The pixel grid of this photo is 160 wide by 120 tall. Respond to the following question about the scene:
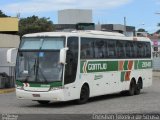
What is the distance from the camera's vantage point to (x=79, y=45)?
21094 mm

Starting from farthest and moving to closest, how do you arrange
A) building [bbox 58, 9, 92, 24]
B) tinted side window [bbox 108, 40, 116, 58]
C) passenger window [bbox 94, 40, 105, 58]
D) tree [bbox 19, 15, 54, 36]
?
building [bbox 58, 9, 92, 24]
tree [bbox 19, 15, 54, 36]
tinted side window [bbox 108, 40, 116, 58]
passenger window [bbox 94, 40, 105, 58]

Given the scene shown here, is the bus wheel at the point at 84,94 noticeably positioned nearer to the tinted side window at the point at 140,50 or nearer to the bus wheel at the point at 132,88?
the bus wheel at the point at 132,88

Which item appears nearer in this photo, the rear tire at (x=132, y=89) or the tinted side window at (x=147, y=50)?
the rear tire at (x=132, y=89)

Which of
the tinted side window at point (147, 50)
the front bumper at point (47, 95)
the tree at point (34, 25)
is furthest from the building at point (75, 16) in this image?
the front bumper at point (47, 95)

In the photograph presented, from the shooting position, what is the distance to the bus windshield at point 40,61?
19734 mm

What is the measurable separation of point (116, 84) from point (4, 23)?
2106 centimetres

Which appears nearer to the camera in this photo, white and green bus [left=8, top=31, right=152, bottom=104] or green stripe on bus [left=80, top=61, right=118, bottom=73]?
white and green bus [left=8, top=31, right=152, bottom=104]

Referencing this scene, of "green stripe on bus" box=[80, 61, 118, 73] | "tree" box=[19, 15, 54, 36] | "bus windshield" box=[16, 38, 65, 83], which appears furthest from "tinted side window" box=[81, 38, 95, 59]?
"tree" box=[19, 15, 54, 36]

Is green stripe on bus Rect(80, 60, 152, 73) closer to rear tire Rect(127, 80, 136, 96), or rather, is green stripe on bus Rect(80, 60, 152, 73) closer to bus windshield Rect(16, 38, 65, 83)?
rear tire Rect(127, 80, 136, 96)

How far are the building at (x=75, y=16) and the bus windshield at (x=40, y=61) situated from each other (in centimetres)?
6716

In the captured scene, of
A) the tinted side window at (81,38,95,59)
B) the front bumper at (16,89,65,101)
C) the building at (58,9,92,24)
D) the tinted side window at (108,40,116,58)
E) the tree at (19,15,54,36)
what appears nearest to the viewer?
the front bumper at (16,89,65,101)

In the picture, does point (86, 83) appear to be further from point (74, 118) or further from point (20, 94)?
point (74, 118)

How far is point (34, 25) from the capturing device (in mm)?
86125

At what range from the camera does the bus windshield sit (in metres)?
19.7
